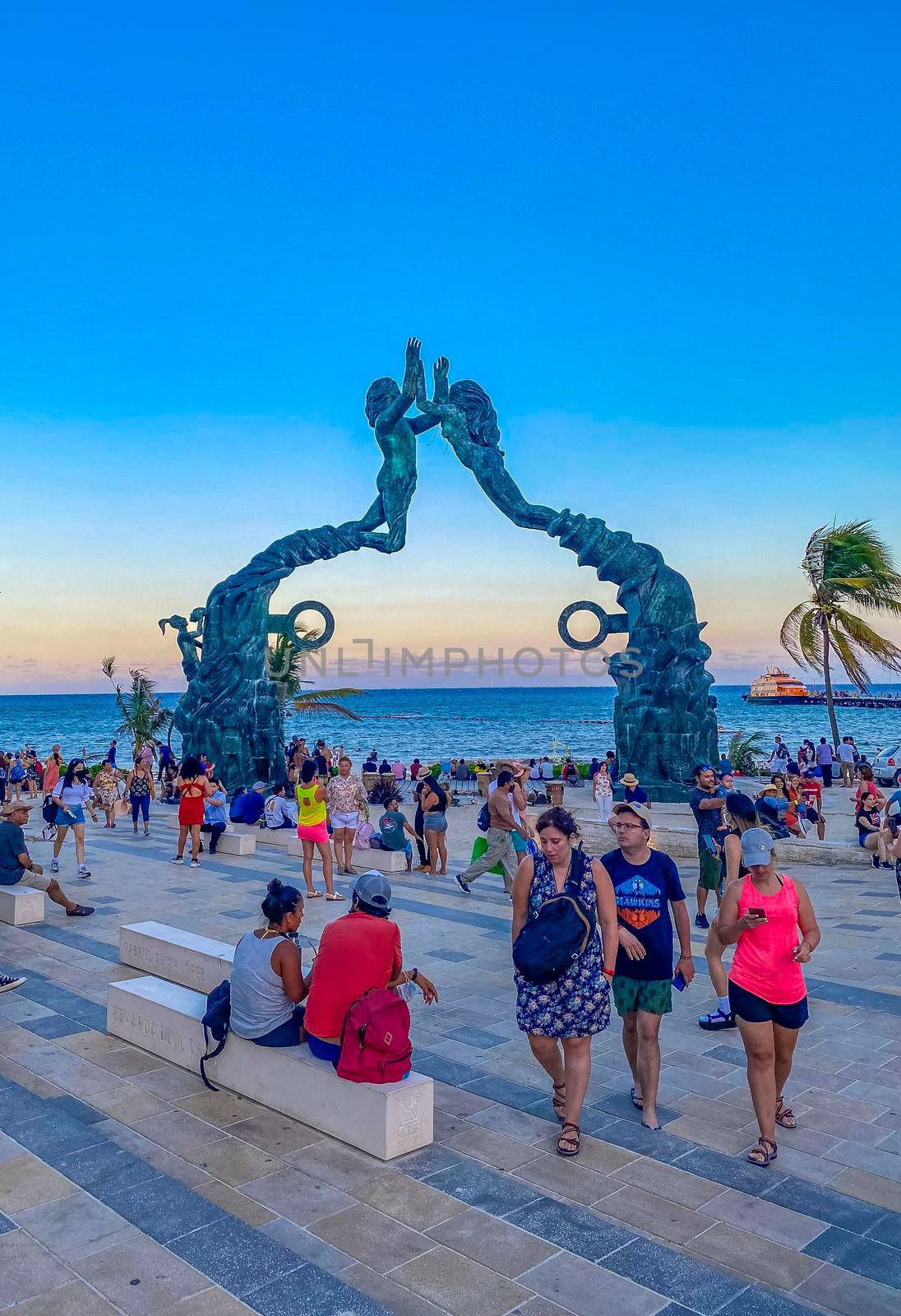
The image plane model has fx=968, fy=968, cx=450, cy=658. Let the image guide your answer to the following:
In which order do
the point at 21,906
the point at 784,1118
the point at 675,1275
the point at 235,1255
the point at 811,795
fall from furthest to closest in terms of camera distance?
the point at 811,795
the point at 21,906
the point at 784,1118
the point at 235,1255
the point at 675,1275

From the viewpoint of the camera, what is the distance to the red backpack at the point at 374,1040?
420cm

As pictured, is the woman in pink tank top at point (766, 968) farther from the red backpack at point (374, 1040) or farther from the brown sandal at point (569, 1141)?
the red backpack at point (374, 1040)

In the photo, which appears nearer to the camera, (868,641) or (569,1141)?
(569,1141)

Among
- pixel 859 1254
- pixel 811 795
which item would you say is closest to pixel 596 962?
pixel 859 1254

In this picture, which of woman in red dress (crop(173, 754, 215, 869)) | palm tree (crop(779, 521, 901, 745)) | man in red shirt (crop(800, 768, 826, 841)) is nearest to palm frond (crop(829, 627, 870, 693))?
palm tree (crop(779, 521, 901, 745))

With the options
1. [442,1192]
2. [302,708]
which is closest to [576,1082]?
[442,1192]

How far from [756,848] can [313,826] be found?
6578 mm

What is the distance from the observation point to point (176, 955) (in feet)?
21.5

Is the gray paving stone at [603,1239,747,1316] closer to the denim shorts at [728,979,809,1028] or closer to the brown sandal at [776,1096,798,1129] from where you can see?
the denim shorts at [728,979,809,1028]

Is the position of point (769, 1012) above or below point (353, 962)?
below

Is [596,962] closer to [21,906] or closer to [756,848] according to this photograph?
[756,848]

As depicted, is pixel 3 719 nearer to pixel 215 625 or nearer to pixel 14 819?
pixel 215 625

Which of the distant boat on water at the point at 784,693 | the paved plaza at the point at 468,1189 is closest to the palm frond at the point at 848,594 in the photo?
the paved plaza at the point at 468,1189

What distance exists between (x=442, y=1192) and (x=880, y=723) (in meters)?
92.3
